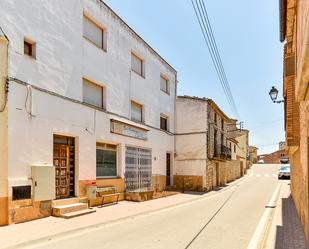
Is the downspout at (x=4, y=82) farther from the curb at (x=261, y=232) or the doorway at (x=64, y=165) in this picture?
the curb at (x=261, y=232)

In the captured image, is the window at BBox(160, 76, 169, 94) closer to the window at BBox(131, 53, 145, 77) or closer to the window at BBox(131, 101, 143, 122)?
the window at BBox(131, 53, 145, 77)

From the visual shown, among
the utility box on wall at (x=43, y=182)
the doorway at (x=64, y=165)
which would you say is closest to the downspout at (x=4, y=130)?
the utility box on wall at (x=43, y=182)

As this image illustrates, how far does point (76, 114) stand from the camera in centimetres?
1278

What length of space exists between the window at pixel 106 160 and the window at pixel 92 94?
189cm

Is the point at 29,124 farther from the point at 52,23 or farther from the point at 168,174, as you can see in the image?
the point at 168,174

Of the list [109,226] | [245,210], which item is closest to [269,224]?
[245,210]

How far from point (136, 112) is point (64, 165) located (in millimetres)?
6747

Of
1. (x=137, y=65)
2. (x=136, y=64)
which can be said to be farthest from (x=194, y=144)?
(x=136, y=64)

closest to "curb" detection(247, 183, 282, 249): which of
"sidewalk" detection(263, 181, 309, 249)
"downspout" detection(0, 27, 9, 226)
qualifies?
"sidewalk" detection(263, 181, 309, 249)

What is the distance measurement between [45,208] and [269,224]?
23.6 feet

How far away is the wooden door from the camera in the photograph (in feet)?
39.9

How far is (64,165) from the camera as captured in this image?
12.6 meters

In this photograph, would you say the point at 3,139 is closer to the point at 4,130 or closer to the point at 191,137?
the point at 4,130

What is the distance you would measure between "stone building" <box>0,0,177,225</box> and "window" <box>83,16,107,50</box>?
0.04 m
